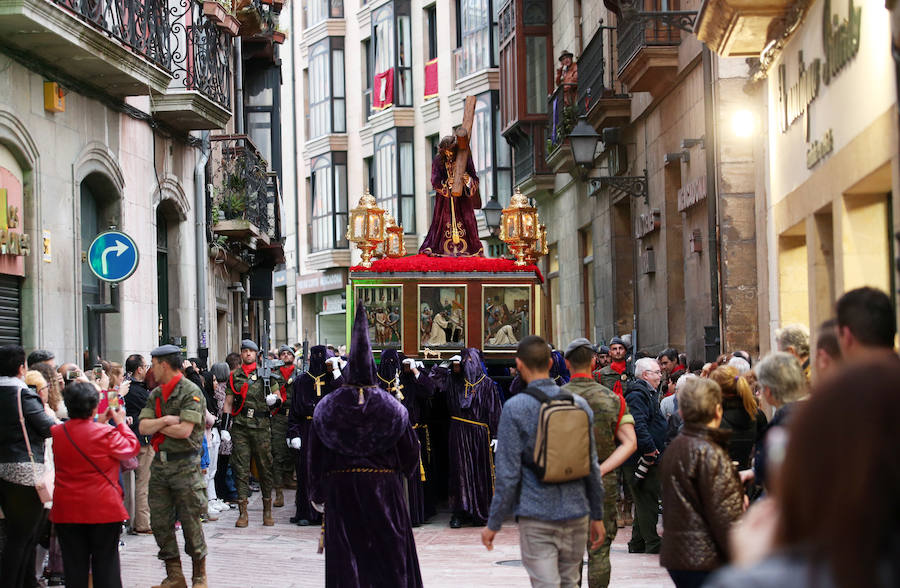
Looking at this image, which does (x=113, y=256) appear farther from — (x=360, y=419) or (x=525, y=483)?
(x=525, y=483)

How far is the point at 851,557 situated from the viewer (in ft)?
7.09

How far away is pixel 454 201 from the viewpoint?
61.0 feet

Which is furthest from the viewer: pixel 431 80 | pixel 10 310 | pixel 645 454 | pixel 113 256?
pixel 431 80

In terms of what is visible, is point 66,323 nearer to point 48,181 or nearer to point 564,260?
point 48,181

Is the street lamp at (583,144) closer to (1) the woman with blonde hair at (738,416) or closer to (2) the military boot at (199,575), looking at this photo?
(2) the military boot at (199,575)

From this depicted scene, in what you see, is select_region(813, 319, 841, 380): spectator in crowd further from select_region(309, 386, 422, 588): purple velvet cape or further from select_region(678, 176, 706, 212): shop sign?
select_region(678, 176, 706, 212): shop sign

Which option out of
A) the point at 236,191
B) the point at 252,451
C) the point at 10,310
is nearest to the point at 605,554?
the point at 252,451

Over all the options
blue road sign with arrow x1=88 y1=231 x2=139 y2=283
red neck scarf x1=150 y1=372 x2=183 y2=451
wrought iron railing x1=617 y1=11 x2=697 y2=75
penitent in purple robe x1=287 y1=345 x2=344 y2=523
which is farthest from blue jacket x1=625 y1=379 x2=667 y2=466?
wrought iron railing x1=617 y1=11 x2=697 y2=75

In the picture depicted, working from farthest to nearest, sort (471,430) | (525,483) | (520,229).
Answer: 1. (520,229)
2. (471,430)
3. (525,483)

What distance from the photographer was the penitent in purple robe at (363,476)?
916cm

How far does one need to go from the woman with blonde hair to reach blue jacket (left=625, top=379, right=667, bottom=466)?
1.72m

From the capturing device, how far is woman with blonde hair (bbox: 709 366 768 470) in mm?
8938

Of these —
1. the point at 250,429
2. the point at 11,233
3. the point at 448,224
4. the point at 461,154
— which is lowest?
the point at 250,429

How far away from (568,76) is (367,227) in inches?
385
